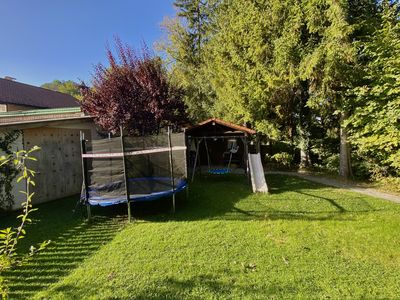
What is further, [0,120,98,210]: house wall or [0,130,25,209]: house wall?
[0,120,98,210]: house wall

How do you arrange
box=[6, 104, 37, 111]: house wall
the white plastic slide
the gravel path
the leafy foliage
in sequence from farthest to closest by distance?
1. box=[6, 104, 37, 111]: house wall
2. the white plastic slide
3. the leafy foliage
4. the gravel path

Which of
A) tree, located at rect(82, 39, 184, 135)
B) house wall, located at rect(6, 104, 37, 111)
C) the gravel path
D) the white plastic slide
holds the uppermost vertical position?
house wall, located at rect(6, 104, 37, 111)

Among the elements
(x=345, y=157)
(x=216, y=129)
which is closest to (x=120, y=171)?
(x=216, y=129)

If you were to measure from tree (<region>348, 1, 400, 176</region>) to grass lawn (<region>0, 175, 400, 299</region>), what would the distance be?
240cm

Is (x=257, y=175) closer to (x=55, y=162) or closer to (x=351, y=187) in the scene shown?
(x=351, y=187)

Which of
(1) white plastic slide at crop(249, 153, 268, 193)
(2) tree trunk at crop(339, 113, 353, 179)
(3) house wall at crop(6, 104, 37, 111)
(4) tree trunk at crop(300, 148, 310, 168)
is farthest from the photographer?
(3) house wall at crop(6, 104, 37, 111)

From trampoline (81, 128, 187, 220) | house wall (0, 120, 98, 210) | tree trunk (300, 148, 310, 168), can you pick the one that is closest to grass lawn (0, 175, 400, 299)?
trampoline (81, 128, 187, 220)

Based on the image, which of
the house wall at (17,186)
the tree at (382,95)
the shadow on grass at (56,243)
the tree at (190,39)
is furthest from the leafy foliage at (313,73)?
the house wall at (17,186)

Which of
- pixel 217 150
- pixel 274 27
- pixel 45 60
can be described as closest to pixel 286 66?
pixel 274 27

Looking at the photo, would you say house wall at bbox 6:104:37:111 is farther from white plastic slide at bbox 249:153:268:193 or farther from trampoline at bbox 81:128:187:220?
white plastic slide at bbox 249:153:268:193

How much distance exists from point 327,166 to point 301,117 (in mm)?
2742

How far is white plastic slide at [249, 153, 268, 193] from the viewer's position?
8.84 m

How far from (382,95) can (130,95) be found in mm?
8680

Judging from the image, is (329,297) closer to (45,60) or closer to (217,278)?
(217,278)
